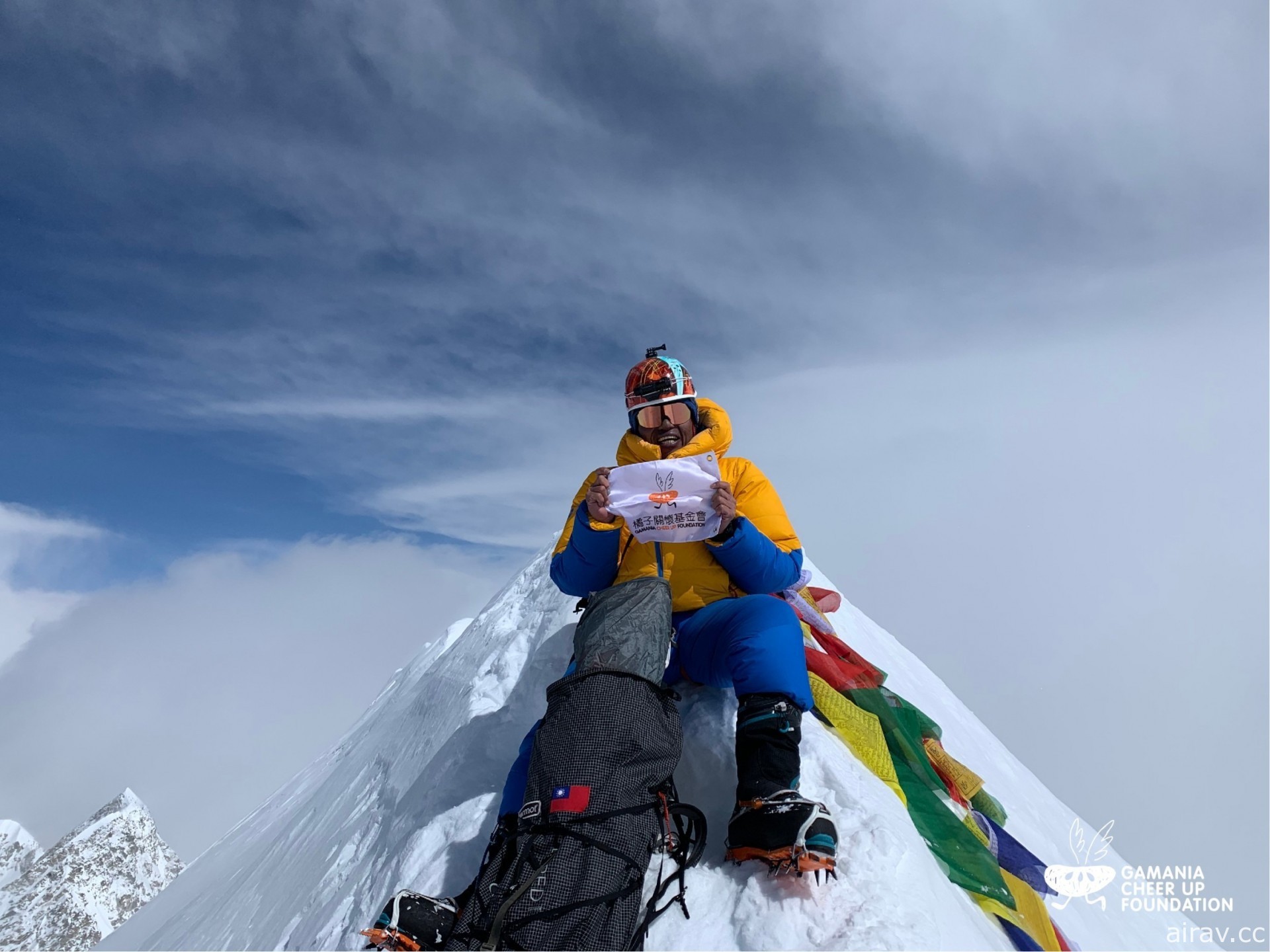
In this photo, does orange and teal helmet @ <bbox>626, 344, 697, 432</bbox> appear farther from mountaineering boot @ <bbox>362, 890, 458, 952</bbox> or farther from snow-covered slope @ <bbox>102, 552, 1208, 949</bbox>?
mountaineering boot @ <bbox>362, 890, 458, 952</bbox>

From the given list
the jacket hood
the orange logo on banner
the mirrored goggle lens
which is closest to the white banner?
the orange logo on banner

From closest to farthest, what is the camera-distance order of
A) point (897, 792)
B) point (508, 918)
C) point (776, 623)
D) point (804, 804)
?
point (508, 918) < point (804, 804) < point (776, 623) < point (897, 792)

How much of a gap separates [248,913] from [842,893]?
17.2 ft

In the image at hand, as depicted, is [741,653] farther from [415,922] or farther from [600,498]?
[415,922]

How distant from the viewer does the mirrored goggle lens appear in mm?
4926

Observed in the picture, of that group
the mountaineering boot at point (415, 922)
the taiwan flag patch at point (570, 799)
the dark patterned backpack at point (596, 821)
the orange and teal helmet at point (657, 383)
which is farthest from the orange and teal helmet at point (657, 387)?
the mountaineering boot at point (415, 922)

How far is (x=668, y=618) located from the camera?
355 centimetres

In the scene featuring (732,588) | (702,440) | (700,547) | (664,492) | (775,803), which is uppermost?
(702,440)

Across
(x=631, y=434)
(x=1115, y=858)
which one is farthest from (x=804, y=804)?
(x=1115, y=858)

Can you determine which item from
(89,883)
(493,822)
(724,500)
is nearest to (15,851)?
(89,883)

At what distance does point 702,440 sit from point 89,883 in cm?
20832

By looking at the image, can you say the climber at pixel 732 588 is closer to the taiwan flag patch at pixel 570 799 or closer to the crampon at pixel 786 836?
the crampon at pixel 786 836

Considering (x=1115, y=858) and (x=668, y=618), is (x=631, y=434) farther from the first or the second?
(x=1115, y=858)

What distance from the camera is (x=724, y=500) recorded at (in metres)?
3.79
